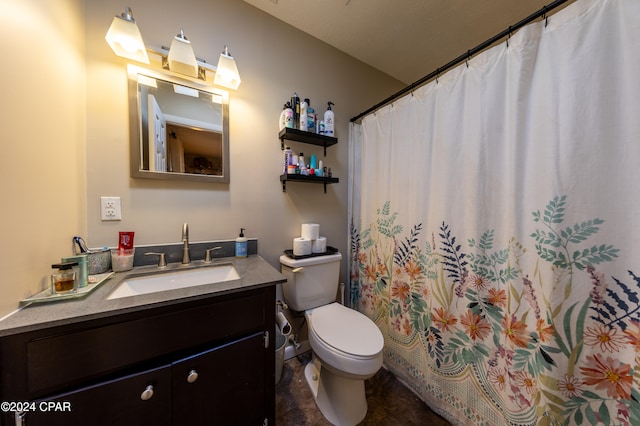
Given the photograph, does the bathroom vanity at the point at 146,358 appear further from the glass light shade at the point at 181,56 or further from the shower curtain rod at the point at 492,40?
the shower curtain rod at the point at 492,40

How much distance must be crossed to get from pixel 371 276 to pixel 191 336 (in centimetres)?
123

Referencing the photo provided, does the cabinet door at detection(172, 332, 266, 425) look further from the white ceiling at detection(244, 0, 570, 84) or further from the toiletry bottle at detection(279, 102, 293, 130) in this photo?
the white ceiling at detection(244, 0, 570, 84)

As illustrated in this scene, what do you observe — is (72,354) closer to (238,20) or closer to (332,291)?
(332,291)

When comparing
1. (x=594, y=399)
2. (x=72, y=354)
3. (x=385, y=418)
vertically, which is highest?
(x=72, y=354)

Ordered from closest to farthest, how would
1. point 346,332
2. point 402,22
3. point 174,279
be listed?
point 174,279
point 346,332
point 402,22

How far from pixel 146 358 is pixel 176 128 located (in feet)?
3.63

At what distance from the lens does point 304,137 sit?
1.46 meters

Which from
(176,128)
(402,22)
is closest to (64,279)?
(176,128)

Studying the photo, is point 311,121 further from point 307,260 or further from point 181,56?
point 307,260

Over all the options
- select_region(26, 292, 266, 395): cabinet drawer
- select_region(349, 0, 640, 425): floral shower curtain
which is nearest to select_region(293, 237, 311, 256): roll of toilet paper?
select_region(26, 292, 266, 395): cabinet drawer

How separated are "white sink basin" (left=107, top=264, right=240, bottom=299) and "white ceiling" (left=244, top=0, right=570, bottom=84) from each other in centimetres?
169

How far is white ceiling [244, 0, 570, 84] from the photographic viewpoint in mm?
1298

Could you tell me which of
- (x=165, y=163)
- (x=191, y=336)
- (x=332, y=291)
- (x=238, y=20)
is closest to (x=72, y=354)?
(x=191, y=336)

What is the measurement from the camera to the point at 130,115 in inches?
41.6
